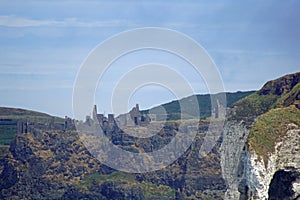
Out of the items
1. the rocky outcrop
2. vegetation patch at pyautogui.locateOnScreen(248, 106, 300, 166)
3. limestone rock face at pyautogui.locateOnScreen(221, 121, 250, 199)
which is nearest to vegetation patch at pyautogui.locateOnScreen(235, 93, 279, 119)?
limestone rock face at pyautogui.locateOnScreen(221, 121, 250, 199)

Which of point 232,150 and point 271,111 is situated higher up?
point 271,111

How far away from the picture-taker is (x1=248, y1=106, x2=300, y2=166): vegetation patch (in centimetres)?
4405

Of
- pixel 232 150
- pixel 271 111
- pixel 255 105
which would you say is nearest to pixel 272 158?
pixel 271 111

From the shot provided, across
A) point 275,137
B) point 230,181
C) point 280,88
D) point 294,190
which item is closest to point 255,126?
point 275,137

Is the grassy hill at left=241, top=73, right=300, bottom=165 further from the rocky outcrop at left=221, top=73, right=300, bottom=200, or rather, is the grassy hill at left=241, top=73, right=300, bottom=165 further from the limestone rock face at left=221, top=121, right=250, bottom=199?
the limestone rock face at left=221, top=121, right=250, bottom=199

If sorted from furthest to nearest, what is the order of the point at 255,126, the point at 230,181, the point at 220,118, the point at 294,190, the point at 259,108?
the point at 220,118, the point at 259,108, the point at 230,181, the point at 255,126, the point at 294,190

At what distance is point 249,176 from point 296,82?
19.8 m

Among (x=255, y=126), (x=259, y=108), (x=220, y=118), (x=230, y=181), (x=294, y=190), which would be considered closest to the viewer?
(x=294, y=190)

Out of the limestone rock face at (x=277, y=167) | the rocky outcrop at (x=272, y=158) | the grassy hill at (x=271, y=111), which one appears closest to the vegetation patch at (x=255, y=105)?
the grassy hill at (x=271, y=111)

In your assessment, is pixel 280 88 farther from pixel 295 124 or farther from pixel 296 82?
pixel 295 124

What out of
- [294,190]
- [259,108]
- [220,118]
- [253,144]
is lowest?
[294,190]

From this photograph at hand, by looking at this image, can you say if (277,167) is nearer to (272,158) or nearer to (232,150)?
(272,158)

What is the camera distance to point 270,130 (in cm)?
4569

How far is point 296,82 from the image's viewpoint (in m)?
61.3
